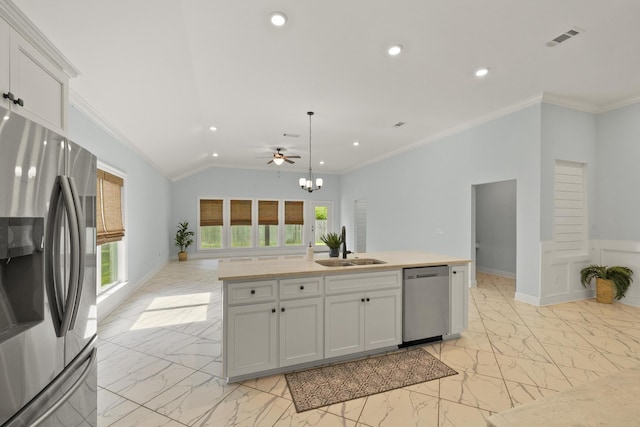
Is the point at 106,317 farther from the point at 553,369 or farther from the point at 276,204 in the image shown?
the point at 276,204

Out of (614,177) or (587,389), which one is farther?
(614,177)

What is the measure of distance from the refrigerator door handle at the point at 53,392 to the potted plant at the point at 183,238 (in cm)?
782

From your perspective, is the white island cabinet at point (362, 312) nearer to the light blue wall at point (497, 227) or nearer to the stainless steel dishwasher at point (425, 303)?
the stainless steel dishwasher at point (425, 303)

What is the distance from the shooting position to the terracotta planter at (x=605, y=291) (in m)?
4.42

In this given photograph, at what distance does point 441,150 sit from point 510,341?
402 cm

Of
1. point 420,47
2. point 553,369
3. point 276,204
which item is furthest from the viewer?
point 276,204

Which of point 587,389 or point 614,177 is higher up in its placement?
point 614,177

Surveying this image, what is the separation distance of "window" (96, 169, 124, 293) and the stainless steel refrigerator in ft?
9.28

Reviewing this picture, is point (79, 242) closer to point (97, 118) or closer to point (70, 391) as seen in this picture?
point (70, 391)

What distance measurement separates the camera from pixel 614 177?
15.0ft

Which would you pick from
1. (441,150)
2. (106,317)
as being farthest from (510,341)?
(106,317)

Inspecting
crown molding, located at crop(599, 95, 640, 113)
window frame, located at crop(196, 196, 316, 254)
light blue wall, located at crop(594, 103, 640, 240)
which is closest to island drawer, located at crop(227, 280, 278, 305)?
light blue wall, located at crop(594, 103, 640, 240)

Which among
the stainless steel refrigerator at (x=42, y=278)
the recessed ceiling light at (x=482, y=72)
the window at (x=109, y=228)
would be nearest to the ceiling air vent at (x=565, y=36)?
the recessed ceiling light at (x=482, y=72)

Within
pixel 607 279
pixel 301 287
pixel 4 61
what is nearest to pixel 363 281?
pixel 301 287
